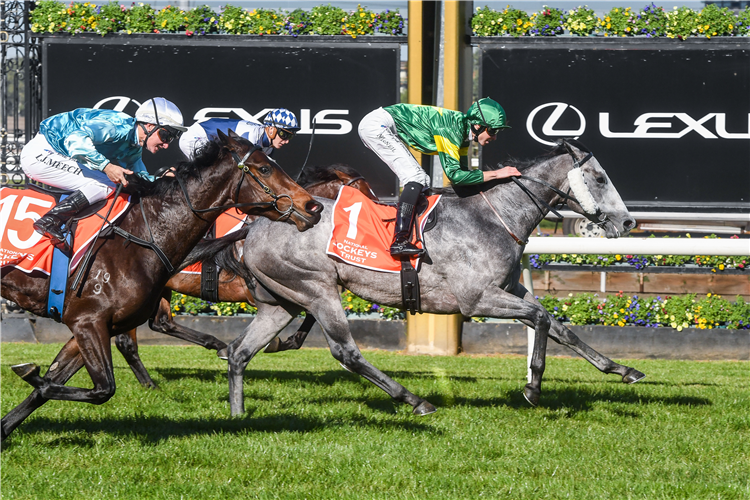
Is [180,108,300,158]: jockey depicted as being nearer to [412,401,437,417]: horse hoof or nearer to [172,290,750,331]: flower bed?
[412,401,437,417]: horse hoof

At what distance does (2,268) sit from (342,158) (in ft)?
14.7

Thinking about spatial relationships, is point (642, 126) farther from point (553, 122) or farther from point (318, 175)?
point (318, 175)

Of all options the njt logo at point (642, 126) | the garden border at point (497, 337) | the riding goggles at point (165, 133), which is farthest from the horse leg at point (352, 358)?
the njt logo at point (642, 126)

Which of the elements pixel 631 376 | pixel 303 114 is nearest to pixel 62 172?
pixel 631 376

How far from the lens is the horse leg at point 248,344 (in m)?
5.26

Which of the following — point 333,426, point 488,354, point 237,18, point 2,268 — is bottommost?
point 488,354

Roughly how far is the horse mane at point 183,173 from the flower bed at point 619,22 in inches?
191

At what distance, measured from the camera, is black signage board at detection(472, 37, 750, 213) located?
27.1ft

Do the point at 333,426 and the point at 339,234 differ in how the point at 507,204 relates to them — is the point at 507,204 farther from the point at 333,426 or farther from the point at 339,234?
the point at 333,426

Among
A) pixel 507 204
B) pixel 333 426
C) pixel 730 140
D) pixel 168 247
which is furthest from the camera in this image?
pixel 730 140

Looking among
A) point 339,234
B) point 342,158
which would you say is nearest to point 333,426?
point 339,234

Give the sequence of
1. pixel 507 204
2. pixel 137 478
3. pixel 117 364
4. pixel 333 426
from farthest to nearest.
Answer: pixel 117 364 < pixel 507 204 < pixel 333 426 < pixel 137 478

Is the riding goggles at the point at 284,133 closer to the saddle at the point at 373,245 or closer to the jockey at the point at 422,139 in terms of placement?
the jockey at the point at 422,139

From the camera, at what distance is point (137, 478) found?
12.2 feet
